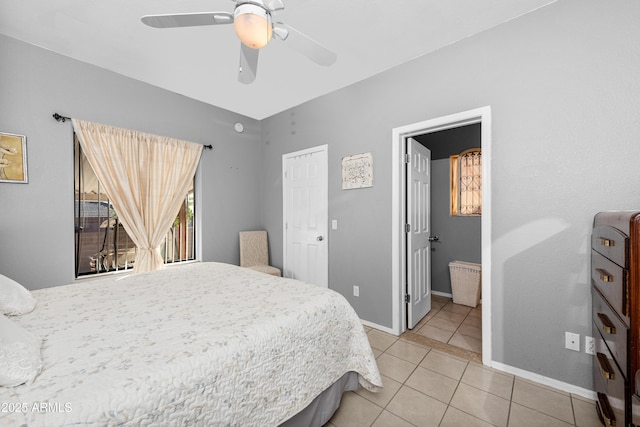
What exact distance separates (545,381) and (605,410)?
445 millimetres

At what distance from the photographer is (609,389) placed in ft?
4.21

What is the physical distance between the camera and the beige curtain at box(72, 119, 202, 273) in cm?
254

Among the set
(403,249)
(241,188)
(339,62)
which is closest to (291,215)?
(241,188)

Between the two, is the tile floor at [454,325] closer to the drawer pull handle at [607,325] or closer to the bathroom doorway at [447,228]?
the bathroom doorway at [447,228]

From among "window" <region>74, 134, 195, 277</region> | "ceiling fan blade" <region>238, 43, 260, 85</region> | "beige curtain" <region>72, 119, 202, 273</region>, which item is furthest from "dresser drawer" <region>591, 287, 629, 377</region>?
"window" <region>74, 134, 195, 277</region>

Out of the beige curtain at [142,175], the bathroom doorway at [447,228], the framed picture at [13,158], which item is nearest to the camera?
the framed picture at [13,158]

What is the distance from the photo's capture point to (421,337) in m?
2.50

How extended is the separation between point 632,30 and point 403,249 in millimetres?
2095

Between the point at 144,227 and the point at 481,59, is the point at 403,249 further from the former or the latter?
the point at 144,227

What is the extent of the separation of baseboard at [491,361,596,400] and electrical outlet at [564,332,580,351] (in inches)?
10.3

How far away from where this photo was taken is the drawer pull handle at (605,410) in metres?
1.27

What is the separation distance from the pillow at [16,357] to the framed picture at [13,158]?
1.96 meters

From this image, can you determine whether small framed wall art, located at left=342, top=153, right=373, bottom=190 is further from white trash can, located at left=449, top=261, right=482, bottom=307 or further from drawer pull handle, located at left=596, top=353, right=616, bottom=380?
drawer pull handle, located at left=596, top=353, right=616, bottom=380

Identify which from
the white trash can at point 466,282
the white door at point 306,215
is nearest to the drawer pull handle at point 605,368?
the white trash can at point 466,282
